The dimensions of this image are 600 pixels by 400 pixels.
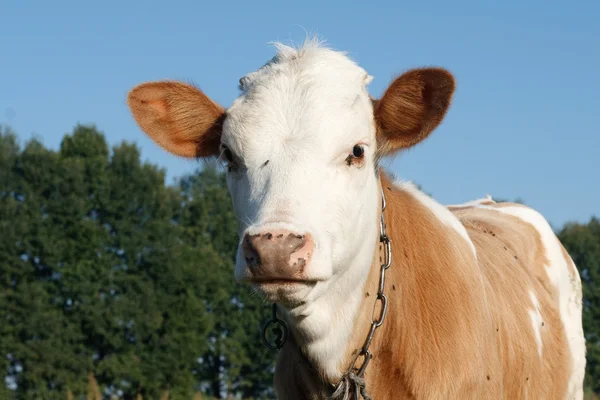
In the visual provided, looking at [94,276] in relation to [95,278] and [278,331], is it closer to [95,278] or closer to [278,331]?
[95,278]

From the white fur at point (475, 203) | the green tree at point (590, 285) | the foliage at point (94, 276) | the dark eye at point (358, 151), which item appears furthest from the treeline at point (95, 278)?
the dark eye at point (358, 151)

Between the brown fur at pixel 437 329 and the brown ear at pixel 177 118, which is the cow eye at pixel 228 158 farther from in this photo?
the brown fur at pixel 437 329

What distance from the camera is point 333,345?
15.9ft

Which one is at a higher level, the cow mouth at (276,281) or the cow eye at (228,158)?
the cow eye at (228,158)

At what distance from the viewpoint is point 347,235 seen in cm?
465

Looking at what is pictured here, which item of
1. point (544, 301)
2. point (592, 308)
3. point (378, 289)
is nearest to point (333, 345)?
point (378, 289)

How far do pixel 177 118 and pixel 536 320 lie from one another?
2.90 metres

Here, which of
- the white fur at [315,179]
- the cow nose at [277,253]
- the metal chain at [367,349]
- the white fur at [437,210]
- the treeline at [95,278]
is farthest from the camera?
the treeline at [95,278]

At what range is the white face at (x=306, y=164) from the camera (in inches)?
168

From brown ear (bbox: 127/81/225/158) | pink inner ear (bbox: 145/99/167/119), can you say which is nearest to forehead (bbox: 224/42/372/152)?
brown ear (bbox: 127/81/225/158)

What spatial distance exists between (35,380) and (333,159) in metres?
39.5

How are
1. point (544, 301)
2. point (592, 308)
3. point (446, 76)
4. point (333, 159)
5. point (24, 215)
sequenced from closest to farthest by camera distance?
point (333, 159), point (446, 76), point (544, 301), point (24, 215), point (592, 308)

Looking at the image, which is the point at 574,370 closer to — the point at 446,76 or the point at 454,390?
the point at 454,390

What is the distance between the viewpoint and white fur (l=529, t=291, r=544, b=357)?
621 cm
